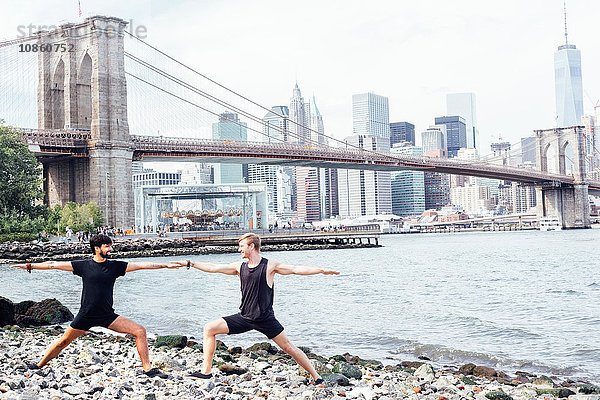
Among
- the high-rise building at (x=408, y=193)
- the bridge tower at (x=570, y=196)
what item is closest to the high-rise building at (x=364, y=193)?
the high-rise building at (x=408, y=193)

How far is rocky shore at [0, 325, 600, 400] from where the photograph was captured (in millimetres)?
7320

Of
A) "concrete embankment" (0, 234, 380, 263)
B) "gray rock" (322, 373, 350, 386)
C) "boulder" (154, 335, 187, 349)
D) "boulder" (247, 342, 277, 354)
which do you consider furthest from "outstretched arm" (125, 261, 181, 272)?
"concrete embankment" (0, 234, 380, 263)

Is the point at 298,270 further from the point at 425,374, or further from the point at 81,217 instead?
the point at 81,217

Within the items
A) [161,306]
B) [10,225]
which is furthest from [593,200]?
[161,306]

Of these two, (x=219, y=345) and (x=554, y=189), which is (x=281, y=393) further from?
(x=554, y=189)

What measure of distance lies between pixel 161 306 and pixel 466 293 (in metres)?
9.60

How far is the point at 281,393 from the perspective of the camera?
24.5 feet

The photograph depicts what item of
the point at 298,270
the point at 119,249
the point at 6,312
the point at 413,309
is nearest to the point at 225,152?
the point at 119,249

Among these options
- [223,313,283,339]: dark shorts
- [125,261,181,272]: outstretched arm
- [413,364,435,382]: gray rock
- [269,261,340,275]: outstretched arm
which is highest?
[125,261,181,272]: outstretched arm

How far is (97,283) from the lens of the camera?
6.99 m

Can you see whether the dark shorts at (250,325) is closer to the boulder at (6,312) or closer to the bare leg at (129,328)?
the bare leg at (129,328)

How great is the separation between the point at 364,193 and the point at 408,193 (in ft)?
37.2

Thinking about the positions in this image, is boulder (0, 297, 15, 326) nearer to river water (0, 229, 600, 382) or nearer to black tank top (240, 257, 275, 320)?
river water (0, 229, 600, 382)

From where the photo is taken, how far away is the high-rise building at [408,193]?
622 feet
